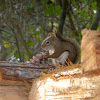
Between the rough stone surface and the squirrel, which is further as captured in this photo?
the squirrel

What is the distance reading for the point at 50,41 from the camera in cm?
199

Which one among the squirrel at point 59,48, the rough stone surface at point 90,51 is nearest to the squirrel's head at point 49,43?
the squirrel at point 59,48

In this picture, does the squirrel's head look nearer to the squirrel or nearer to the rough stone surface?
the squirrel

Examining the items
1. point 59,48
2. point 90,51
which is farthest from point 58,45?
point 90,51

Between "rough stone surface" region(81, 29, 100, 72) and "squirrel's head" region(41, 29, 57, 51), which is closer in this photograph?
"rough stone surface" region(81, 29, 100, 72)

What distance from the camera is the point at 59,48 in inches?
80.6

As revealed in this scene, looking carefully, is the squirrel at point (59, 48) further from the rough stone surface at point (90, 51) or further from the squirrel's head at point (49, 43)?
the rough stone surface at point (90, 51)

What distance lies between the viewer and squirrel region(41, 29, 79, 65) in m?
2.00

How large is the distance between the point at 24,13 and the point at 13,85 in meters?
2.30

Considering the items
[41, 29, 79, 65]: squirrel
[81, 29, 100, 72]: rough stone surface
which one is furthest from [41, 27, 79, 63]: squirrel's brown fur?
[81, 29, 100, 72]: rough stone surface

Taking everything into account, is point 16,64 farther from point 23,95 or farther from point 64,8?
point 64,8

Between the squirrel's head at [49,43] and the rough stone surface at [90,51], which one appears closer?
the rough stone surface at [90,51]

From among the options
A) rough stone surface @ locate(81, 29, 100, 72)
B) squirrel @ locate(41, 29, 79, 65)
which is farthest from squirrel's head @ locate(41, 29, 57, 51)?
rough stone surface @ locate(81, 29, 100, 72)

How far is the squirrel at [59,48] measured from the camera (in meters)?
2.00
